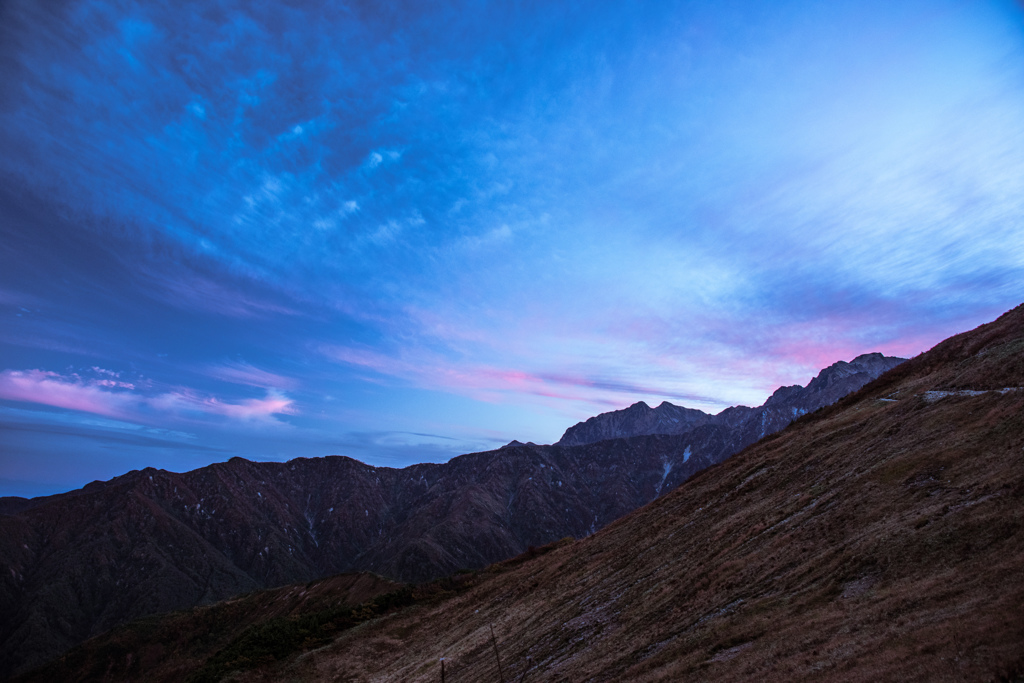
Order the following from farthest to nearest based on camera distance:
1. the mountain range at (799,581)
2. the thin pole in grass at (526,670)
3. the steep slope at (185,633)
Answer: the steep slope at (185,633) < the thin pole in grass at (526,670) < the mountain range at (799,581)

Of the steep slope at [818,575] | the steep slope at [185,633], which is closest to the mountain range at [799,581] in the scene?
the steep slope at [818,575]

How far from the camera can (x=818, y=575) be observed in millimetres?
15578

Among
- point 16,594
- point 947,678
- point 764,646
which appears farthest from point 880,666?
point 16,594

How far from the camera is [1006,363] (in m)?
27.0

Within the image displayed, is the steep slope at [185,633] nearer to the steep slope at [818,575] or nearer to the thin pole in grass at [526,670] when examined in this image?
the steep slope at [818,575]

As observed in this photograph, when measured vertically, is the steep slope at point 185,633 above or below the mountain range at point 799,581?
below

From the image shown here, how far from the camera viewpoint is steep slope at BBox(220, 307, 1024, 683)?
10727mm

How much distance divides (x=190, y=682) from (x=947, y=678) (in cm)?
4500

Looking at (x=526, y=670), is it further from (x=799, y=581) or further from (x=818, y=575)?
(x=818, y=575)

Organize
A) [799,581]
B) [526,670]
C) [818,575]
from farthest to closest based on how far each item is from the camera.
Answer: [526,670], [799,581], [818,575]

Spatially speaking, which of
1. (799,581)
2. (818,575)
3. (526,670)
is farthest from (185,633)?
(818,575)

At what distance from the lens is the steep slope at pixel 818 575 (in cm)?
1073

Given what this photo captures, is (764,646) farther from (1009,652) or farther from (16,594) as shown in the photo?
(16,594)

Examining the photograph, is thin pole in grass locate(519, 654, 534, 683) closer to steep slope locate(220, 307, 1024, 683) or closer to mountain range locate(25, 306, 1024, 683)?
mountain range locate(25, 306, 1024, 683)
